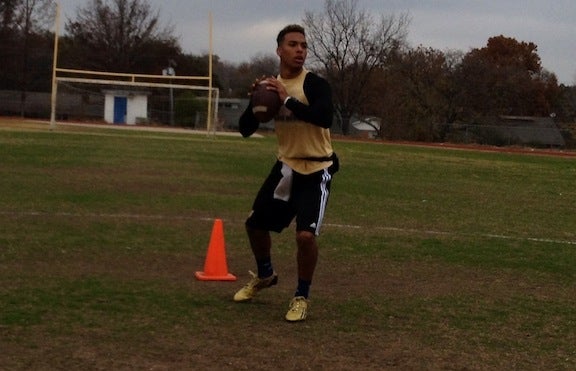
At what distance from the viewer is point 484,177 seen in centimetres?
2553

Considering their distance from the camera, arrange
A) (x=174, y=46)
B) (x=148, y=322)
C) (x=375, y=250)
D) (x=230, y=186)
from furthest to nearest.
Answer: (x=174, y=46) → (x=230, y=186) → (x=375, y=250) → (x=148, y=322)

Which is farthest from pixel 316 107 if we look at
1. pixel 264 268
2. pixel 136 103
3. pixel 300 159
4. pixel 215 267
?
pixel 136 103

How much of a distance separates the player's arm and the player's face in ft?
0.81

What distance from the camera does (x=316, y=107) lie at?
6891 millimetres

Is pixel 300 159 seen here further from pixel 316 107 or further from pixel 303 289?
pixel 303 289

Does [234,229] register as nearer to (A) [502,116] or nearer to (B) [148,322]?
(B) [148,322]

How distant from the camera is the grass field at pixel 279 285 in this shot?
589 centimetres

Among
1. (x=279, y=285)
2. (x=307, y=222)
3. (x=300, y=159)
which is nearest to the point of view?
(x=307, y=222)

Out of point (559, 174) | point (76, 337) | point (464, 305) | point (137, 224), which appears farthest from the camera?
point (559, 174)

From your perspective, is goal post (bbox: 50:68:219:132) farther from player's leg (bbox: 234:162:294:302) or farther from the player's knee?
the player's knee

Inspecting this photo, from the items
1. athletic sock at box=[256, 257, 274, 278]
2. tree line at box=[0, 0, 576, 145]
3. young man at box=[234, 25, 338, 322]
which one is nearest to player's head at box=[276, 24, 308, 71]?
young man at box=[234, 25, 338, 322]

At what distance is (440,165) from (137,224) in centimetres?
2012

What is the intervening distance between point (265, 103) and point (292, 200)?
0.84m

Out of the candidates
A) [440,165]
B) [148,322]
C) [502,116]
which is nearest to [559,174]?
[440,165]
